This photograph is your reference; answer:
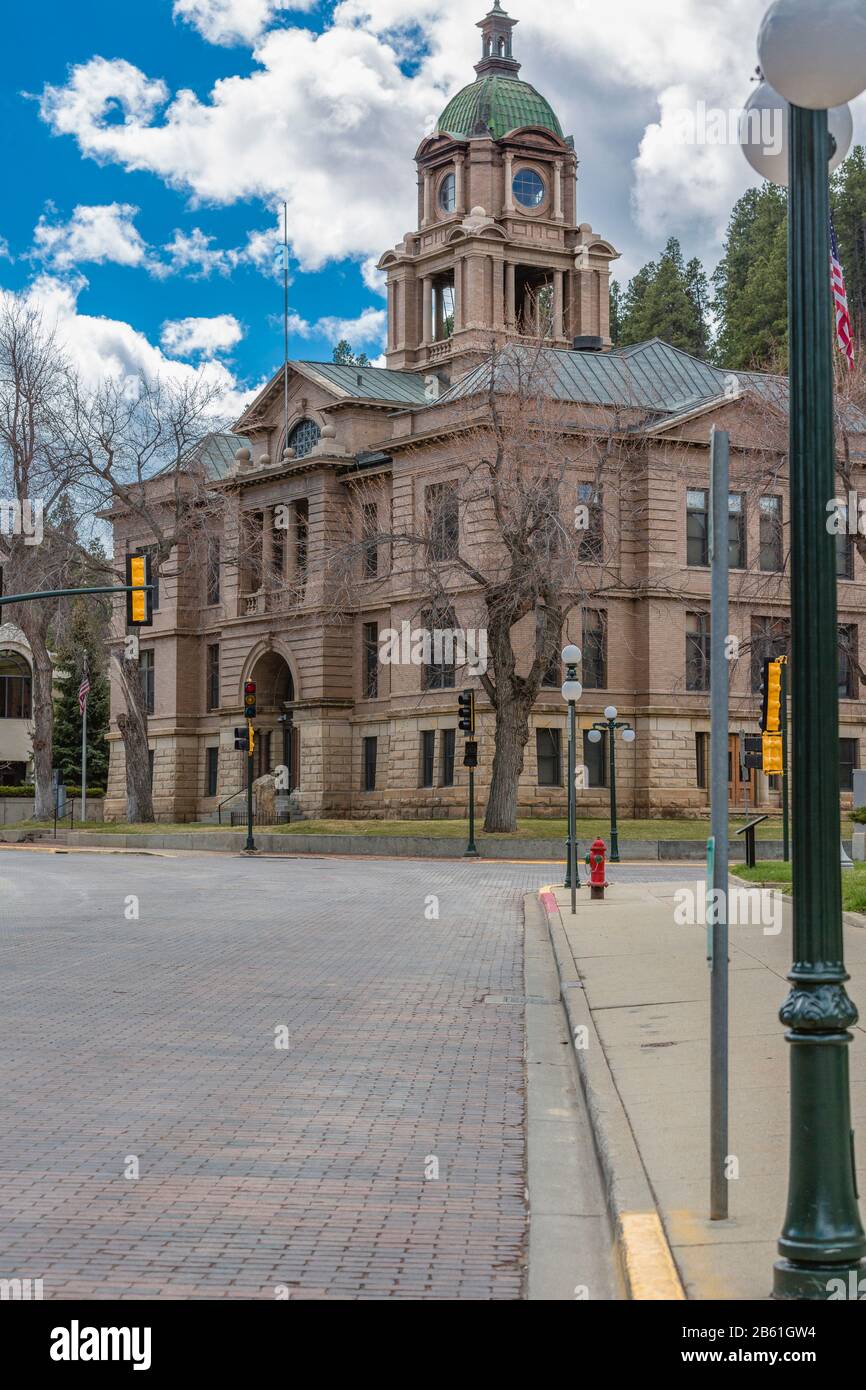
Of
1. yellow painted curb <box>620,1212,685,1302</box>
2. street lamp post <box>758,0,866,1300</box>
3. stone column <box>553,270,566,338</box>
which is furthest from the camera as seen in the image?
stone column <box>553,270,566,338</box>

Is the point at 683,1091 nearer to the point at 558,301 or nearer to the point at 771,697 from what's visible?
the point at 771,697

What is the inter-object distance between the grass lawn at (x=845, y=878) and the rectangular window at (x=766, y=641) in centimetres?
2151

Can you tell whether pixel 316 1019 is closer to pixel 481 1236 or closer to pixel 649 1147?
pixel 649 1147

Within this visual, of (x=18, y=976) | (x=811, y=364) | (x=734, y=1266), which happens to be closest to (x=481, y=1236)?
(x=734, y=1266)

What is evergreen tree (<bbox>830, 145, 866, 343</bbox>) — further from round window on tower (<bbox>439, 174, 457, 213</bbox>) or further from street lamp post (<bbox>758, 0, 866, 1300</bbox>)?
street lamp post (<bbox>758, 0, 866, 1300</bbox>)

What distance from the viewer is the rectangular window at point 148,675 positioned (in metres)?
71.9

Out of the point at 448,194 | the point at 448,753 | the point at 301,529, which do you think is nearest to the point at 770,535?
the point at 448,753

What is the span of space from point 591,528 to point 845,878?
28.7 meters

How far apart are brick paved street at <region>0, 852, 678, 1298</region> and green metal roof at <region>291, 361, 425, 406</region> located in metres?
43.7

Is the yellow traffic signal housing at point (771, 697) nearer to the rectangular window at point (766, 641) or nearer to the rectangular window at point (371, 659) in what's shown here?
the rectangular window at point (766, 641)

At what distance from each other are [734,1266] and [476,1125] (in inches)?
141

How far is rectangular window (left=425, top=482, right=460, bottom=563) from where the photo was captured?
157 feet

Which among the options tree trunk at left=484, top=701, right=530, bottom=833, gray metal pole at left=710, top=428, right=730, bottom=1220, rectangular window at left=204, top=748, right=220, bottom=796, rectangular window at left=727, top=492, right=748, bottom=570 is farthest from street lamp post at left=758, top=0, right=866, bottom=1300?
rectangular window at left=204, top=748, right=220, bottom=796
